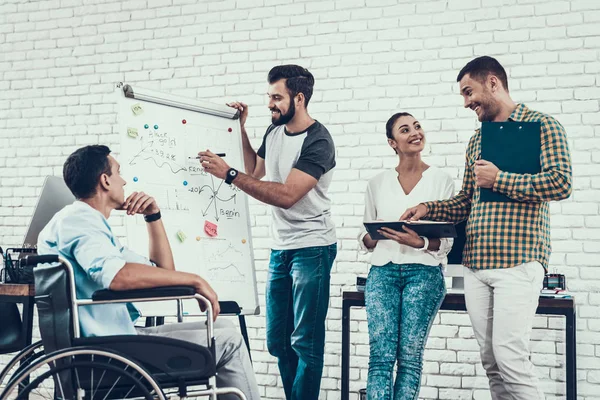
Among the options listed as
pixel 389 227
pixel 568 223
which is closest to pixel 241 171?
pixel 389 227

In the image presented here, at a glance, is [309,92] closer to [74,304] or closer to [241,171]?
[241,171]

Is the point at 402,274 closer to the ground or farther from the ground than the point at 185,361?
farther from the ground

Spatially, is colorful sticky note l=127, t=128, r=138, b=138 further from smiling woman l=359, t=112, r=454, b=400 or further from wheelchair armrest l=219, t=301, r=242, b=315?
smiling woman l=359, t=112, r=454, b=400

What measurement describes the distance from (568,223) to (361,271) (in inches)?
44.3

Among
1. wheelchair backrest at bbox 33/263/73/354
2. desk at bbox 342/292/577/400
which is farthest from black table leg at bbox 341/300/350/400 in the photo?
wheelchair backrest at bbox 33/263/73/354

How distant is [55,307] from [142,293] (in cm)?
27

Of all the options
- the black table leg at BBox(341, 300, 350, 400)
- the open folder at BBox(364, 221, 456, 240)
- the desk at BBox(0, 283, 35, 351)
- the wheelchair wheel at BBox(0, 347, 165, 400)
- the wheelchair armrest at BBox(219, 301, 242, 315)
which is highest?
the open folder at BBox(364, 221, 456, 240)

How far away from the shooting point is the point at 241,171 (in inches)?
123

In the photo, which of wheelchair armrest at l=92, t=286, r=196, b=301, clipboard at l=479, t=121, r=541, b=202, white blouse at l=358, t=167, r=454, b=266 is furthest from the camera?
white blouse at l=358, t=167, r=454, b=266

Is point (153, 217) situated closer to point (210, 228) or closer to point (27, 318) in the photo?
point (210, 228)

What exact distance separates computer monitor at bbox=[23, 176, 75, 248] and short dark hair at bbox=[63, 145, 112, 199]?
92 cm

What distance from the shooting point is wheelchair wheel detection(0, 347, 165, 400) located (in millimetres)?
1910

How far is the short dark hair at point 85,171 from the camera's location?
90.5 inches

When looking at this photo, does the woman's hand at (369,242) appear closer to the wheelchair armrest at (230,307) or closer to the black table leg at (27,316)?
the wheelchair armrest at (230,307)
